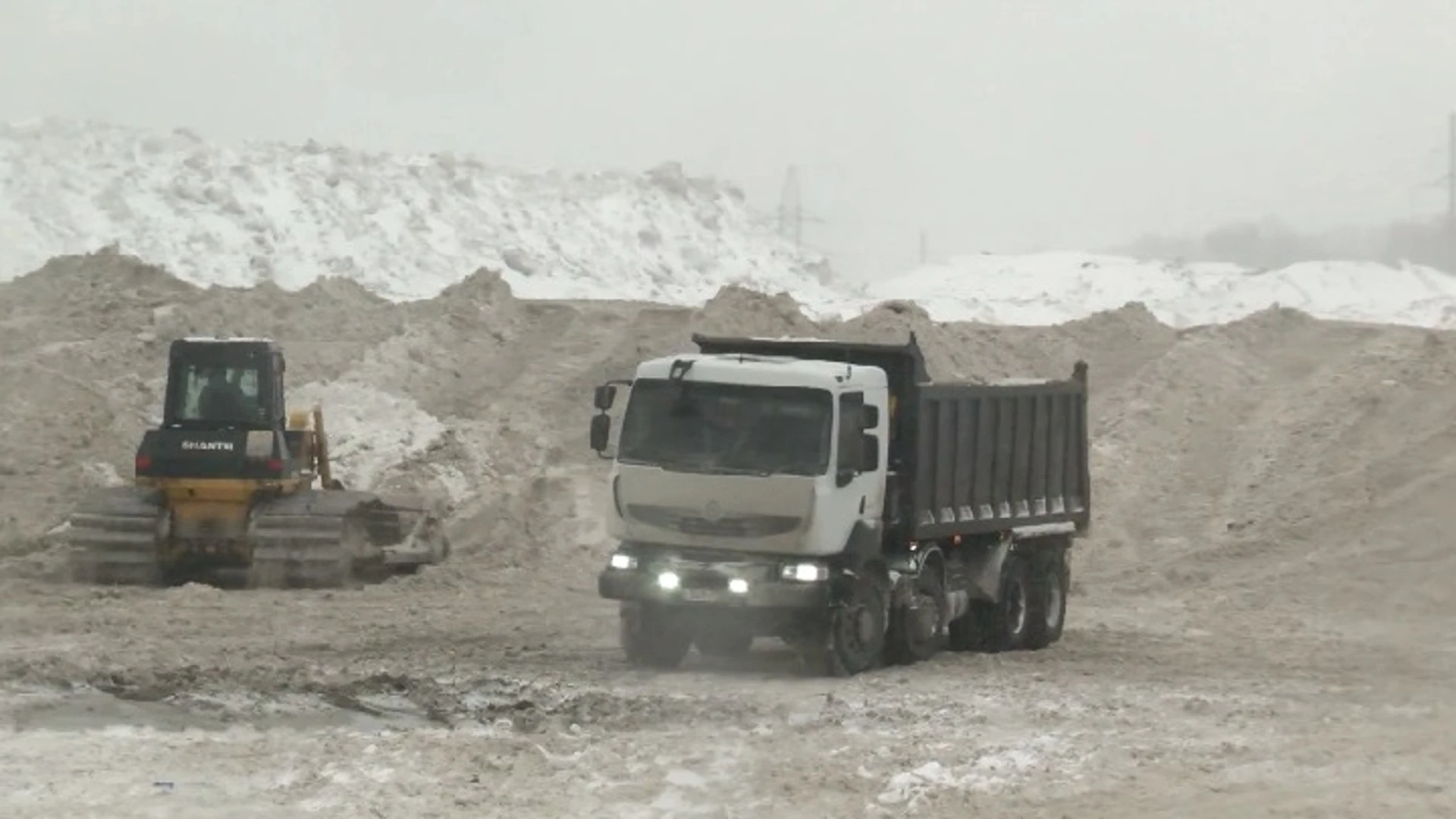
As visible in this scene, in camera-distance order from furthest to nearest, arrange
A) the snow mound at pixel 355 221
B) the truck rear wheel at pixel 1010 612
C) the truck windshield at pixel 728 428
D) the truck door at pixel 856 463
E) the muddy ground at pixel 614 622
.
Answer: the snow mound at pixel 355 221 < the truck rear wheel at pixel 1010 612 < the truck door at pixel 856 463 < the truck windshield at pixel 728 428 < the muddy ground at pixel 614 622

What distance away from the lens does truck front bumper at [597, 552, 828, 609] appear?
19.8 metres

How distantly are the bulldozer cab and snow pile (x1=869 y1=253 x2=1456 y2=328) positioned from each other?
2613cm

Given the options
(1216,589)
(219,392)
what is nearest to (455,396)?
(219,392)

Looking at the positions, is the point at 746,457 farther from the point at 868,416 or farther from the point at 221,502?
the point at 221,502

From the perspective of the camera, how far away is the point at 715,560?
2003 centimetres

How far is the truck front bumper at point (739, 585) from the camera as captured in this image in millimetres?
19797

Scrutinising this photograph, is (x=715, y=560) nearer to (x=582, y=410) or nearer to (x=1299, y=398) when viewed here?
(x=582, y=410)

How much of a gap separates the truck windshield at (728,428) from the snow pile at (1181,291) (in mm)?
31701

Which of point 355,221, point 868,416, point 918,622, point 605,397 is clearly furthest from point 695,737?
point 355,221

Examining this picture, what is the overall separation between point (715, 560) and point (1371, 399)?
19.7 m

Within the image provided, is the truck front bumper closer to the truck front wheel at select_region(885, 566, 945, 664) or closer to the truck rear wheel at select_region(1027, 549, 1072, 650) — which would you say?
the truck front wheel at select_region(885, 566, 945, 664)

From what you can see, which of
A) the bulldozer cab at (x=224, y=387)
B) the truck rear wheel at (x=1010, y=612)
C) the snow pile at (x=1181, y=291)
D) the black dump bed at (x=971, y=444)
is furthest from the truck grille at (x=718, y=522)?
the snow pile at (x=1181, y=291)

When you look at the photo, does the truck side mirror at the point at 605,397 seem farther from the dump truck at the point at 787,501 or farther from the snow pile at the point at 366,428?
the snow pile at the point at 366,428

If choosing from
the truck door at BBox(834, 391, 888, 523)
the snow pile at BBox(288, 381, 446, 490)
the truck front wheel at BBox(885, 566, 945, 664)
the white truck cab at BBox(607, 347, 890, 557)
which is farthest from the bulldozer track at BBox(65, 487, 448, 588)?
the truck door at BBox(834, 391, 888, 523)
